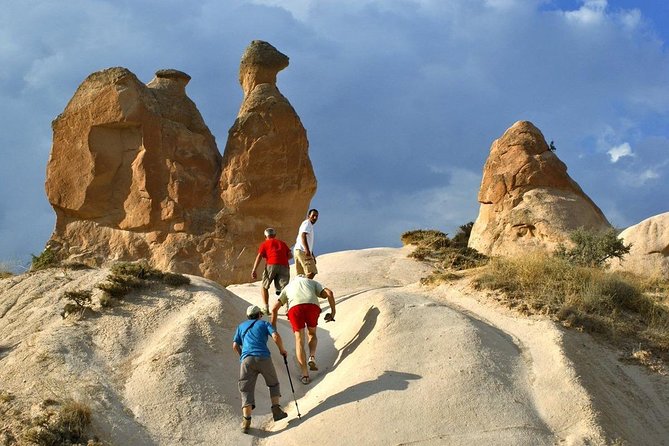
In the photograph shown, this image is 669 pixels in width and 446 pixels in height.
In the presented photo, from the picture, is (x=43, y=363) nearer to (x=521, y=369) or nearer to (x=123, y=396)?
(x=123, y=396)

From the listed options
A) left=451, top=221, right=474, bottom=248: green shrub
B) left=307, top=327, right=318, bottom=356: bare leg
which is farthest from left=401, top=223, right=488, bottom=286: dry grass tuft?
left=307, top=327, right=318, bottom=356: bare leg

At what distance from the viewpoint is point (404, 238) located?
26172 mm

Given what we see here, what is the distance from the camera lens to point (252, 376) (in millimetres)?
9883

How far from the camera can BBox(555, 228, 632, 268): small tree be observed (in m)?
19.3

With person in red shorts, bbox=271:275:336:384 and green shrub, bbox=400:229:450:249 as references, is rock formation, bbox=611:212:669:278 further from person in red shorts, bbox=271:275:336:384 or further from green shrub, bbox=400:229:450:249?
person in red shorts, bbox=271:275:336:384

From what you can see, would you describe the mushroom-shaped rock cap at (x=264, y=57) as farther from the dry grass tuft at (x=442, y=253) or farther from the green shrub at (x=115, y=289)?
the green shrub at (x=115, y=289)

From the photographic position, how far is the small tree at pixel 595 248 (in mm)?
19297

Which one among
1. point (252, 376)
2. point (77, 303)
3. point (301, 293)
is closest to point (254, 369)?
point (252, 376)

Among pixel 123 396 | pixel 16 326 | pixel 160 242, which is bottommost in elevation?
pixel 123 396

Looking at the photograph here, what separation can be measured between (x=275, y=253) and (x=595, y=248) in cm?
883

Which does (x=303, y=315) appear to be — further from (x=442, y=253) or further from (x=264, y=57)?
(x=264, y=57)

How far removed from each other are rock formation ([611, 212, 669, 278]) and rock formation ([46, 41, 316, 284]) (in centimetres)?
1022

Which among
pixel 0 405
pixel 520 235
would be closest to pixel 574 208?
pixel 520 235

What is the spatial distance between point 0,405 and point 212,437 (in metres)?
2.40
